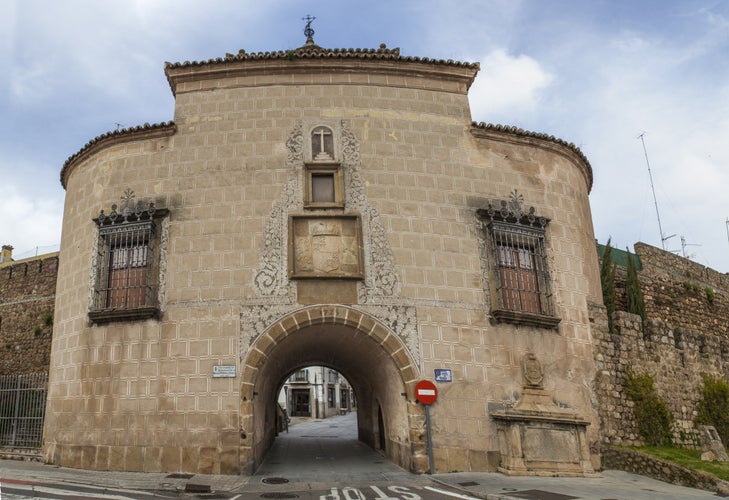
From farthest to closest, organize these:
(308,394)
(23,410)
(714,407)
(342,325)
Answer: (308,394), (714,407), (23,410), (342,325)

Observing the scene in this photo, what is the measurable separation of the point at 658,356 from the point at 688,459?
3.70 m

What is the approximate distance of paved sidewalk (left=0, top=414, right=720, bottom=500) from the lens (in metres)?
9.97

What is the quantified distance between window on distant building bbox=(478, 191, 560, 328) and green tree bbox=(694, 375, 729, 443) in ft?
21.3

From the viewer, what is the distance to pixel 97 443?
1212 cm

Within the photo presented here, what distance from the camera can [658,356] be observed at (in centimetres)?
1584

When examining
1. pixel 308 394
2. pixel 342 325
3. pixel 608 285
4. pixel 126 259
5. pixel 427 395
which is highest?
pixel 126 259

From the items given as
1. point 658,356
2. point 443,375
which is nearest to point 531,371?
point 443,375

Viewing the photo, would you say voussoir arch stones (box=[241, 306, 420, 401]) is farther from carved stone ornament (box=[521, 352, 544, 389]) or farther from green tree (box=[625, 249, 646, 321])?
green tree (box=[625, 249, 646, 321])

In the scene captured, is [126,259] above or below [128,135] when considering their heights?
below

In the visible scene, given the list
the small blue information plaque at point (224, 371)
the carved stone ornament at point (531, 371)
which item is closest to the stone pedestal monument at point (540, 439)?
the carved stone ornament at point (531, 371)

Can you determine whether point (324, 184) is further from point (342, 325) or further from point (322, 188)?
point (342, 325)

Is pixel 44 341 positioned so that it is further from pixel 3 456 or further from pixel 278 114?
pixel 278 114

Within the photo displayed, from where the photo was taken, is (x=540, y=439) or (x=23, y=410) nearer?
(x=540, y=439)

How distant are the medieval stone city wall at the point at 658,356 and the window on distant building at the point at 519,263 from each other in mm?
1943
